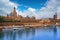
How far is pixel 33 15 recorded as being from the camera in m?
2.24

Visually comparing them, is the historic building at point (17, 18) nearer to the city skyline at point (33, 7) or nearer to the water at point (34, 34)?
the city skyline at point (33, 7)

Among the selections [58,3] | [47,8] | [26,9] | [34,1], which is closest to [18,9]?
[26,9]

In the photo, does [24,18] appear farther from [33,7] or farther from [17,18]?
[33,7]

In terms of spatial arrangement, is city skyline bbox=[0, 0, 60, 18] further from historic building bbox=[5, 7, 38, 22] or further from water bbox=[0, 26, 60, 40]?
water bbox=[0, 26, 60, 40]

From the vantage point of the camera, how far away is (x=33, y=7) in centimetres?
225

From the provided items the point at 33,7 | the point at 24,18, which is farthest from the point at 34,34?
the point at 33,7

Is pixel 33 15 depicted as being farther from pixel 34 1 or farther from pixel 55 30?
pixel 55 30

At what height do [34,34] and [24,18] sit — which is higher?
[24,18]

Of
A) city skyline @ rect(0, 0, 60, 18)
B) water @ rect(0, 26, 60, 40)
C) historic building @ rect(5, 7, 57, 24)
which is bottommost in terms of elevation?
water @ rect(0, 26, 60, 40)

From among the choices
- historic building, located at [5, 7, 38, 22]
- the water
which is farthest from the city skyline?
the water

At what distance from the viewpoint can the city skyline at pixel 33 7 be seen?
7.24 ft

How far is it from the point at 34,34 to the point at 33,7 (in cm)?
43

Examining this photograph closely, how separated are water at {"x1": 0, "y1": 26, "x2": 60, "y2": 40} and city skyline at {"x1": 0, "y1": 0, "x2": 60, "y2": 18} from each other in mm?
227

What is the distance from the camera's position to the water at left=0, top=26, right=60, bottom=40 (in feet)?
7.18
